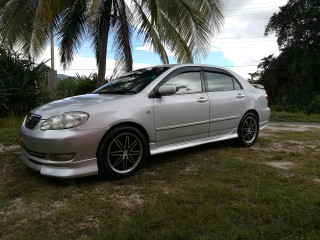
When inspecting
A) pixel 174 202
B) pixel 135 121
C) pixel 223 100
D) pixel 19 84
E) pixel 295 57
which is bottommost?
pixel 174 202

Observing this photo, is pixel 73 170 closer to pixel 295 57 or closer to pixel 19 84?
pixel 19 84

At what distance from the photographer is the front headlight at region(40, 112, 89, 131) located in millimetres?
3912

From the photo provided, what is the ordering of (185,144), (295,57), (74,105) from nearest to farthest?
(74,105)
(185,144)
(295,57)

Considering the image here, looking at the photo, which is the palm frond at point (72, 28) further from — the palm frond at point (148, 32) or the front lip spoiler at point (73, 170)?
the front lip spoiler at point (73, 170)

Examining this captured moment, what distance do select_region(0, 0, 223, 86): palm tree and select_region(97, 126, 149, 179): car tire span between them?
5768 mm

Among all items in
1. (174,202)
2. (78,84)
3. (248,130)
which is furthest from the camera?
(78,84)

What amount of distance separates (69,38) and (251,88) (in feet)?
23.1

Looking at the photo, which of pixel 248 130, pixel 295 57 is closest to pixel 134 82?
pixel 248 130

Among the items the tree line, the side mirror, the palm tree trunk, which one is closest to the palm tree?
the palm tree trunk

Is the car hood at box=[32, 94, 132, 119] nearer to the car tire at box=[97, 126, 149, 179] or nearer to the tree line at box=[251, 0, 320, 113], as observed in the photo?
the car tire at box=[97, 126, 149, 179]

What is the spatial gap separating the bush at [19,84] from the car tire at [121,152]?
221 inches

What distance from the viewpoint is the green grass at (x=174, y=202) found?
2881mm

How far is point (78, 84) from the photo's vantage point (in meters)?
14.1

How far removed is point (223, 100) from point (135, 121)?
1849 millimetres
